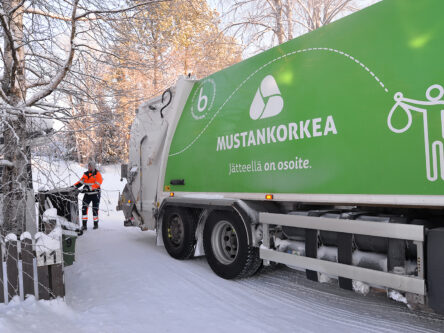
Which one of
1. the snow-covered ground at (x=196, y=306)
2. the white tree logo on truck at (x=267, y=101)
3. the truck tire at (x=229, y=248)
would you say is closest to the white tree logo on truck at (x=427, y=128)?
the white tree logo on truck at (x=267, y=101)

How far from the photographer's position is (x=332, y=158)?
11.4ft

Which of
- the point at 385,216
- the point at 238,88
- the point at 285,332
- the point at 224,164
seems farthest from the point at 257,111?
the point at 285,332

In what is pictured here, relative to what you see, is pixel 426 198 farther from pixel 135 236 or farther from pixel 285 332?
pixel 135 236

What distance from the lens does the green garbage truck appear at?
281 centimetres

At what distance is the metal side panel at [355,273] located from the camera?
2852 mm

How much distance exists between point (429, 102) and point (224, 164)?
2743mm

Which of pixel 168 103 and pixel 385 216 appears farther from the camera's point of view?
pixel 168 103

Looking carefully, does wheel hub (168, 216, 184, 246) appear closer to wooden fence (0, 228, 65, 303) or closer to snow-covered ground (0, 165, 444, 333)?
snow-covered ground (0, 165, 444, 333)

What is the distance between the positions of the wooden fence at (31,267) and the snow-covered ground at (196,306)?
0.15m

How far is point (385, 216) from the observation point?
10.9 feet

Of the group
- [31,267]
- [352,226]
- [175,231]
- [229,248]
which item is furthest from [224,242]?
[31,267]

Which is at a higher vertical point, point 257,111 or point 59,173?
point 257,111

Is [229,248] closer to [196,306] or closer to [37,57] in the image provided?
[196,306]

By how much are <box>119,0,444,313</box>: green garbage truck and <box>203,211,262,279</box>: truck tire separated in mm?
18
